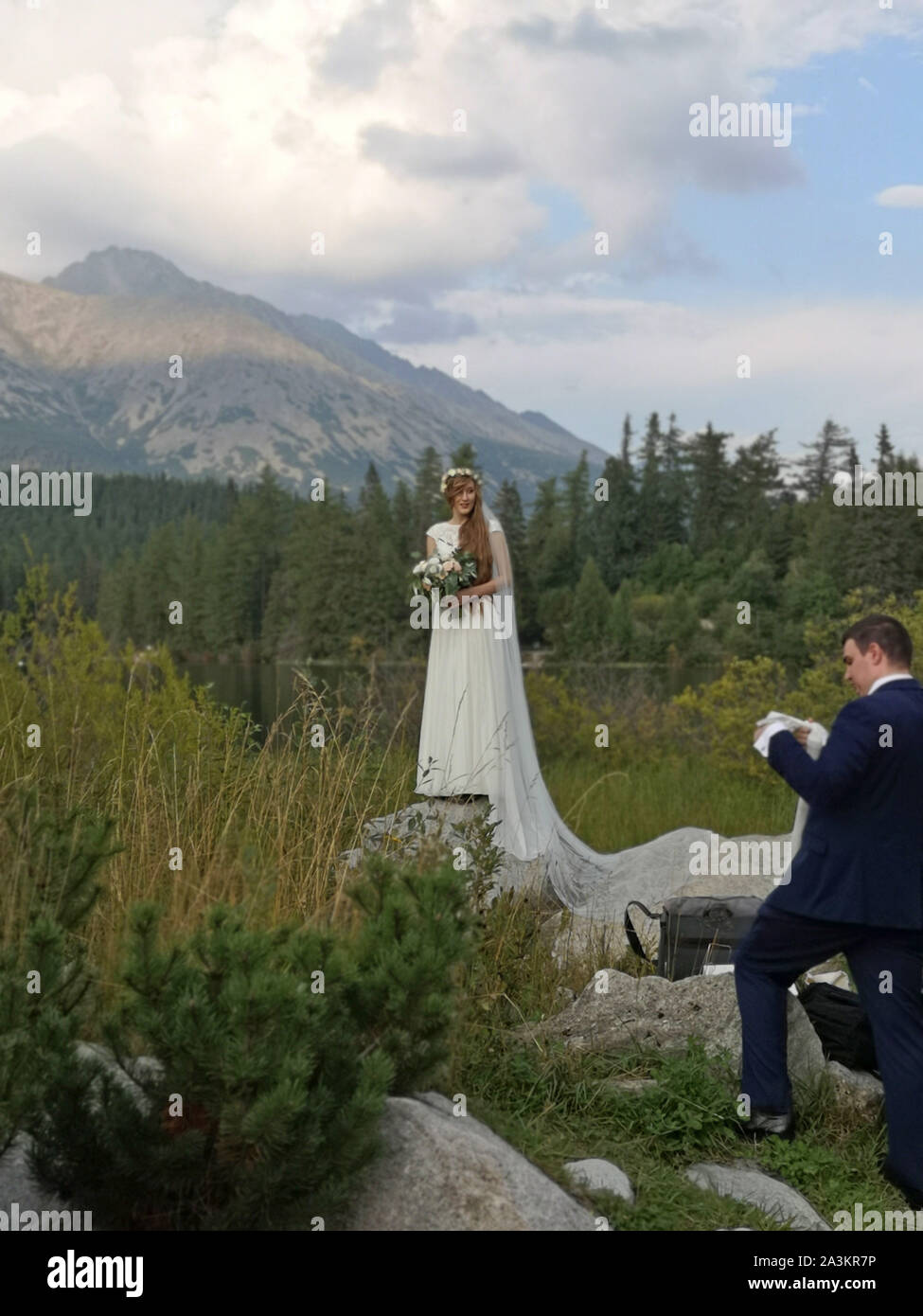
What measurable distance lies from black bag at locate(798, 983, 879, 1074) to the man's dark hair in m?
1.32

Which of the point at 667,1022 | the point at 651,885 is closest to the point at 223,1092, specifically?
the point at 667,1022

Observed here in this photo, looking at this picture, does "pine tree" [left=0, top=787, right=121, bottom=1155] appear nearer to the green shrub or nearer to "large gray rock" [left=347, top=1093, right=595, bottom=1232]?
the green shrub

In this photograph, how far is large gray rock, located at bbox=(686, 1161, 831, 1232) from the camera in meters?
3.95

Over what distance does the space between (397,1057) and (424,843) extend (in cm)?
136

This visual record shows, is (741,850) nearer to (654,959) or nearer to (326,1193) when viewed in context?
(654,959)

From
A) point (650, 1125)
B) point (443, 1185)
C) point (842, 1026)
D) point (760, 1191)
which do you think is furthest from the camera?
point (842, 1026)

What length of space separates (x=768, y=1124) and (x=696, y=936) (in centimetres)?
143

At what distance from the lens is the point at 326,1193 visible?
3158 millimetres

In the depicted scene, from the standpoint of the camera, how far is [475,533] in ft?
27.8

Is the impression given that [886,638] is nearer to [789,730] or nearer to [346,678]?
[789,730]

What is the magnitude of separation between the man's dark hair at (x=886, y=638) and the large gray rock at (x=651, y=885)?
254 cm

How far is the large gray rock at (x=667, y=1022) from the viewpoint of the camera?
15.5ft

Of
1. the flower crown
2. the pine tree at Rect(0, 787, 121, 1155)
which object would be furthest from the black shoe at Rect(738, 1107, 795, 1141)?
the flower crown
